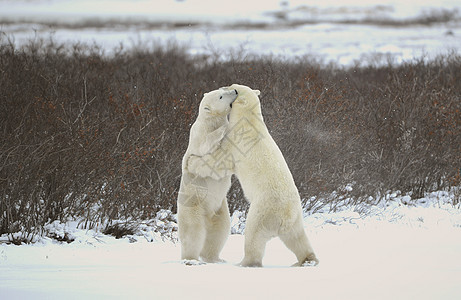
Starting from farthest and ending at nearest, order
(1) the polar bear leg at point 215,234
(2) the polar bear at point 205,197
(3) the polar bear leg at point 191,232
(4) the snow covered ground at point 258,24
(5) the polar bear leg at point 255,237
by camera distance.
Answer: (4) the snow covered ground at point 258,24, (1) the polar bear leg at point 215,234, (3) the polar bear leg at point 191,232, (2) the polar bear at point 205,197, (5) the polar bear leg at point 255,237

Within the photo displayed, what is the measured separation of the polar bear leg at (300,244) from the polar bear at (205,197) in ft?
1.65

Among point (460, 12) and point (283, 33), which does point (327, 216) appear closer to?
point (283, 33)

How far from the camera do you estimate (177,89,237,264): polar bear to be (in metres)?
3.84

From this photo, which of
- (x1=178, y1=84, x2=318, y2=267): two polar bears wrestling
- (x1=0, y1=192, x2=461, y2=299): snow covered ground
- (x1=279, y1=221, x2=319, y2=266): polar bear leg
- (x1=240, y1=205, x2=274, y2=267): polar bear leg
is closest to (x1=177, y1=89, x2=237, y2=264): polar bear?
(x1=178, y1=84, x2=318, y2=267): two polar bears wrestling

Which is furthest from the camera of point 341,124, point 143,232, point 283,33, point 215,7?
point 215,7

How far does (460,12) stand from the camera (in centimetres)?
4247

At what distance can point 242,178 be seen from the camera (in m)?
3.88

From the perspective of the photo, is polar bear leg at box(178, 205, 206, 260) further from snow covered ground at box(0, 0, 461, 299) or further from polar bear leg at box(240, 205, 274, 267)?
polar bear leg at box(240, 205, 274, 267)

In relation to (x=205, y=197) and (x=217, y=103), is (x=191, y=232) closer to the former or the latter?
(x=205, y=197)

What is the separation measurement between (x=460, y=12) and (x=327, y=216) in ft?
131

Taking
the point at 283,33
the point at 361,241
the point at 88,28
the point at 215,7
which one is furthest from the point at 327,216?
the point at 215,7

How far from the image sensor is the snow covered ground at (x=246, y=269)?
3123 mm

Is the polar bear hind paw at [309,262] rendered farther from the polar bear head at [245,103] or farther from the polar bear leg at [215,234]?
the polar bear head at [245,103]

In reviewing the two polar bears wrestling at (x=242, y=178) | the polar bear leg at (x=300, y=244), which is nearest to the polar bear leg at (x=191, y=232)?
the two polar bears wrestling at (x=242, y=178)
